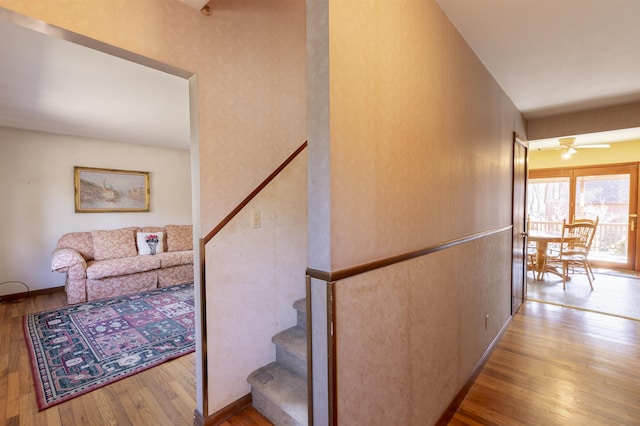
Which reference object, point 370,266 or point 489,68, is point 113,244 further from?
point 489,68

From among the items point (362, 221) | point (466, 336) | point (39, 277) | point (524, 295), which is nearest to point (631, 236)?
point (524, 295)

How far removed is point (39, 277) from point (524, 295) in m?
7.05

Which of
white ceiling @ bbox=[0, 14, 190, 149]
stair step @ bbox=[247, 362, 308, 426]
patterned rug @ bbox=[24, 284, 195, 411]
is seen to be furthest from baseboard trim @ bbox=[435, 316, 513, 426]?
white ceiling @ bbox=[0, 14, 190, 149]

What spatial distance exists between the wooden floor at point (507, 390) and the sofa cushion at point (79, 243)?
1.61 m

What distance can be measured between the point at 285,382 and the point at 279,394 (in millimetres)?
Answer: 113

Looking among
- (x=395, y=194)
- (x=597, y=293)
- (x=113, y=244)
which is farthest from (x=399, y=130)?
(x=113, y=244)

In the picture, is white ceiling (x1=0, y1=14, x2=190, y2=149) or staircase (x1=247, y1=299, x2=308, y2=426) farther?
white ceiling (x1=0, y1=14, x2=190, y2=149)

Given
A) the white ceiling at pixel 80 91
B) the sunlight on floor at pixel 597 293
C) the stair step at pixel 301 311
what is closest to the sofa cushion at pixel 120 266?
the white ceiling at pixel 80 91

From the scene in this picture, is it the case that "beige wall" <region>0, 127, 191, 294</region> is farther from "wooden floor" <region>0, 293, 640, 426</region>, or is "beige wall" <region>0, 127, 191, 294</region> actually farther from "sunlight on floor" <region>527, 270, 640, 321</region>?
"sunlight on floor" <region>527, 270, 640, 321</region>

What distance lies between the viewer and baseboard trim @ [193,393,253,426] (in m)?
1.72

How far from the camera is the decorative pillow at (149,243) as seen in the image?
16.0 feet

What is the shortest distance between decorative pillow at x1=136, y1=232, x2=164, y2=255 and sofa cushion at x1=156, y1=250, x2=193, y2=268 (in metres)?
0.22

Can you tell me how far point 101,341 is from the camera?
278 centimetres

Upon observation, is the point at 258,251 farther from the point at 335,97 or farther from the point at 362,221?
the point at 335,97
